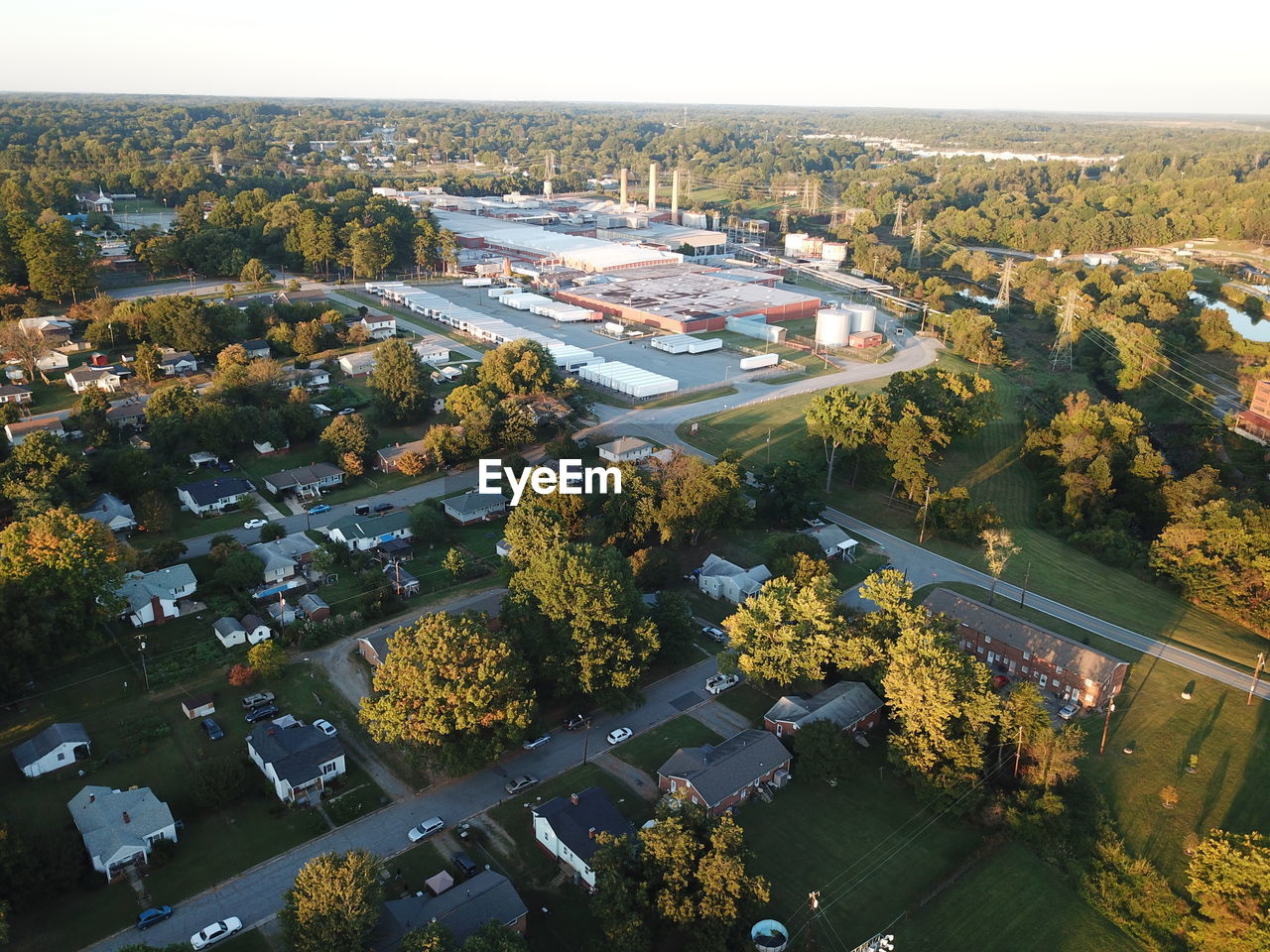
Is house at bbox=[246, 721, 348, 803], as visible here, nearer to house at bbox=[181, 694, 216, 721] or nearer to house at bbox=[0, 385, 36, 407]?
house at bbox=[181, 694, 216, 721]

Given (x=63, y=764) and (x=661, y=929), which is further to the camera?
(x=63, y=764)

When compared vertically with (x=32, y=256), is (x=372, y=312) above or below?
below

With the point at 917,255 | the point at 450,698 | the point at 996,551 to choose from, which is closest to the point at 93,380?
the point at 450,698

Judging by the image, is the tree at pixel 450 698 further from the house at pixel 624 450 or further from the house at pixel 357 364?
the house at pixel 357 364

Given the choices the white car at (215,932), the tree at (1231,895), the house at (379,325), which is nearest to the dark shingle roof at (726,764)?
the tree at (1231,895)

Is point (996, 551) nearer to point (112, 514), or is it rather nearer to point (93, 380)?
point (112, 514)

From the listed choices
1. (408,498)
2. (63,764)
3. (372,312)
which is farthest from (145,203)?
(63,764)

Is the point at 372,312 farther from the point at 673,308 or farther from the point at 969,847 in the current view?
the point at 969,847
